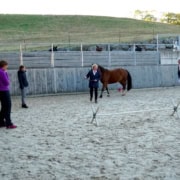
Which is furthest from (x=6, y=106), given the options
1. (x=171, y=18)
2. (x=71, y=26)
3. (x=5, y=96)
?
(x=171, y=18)

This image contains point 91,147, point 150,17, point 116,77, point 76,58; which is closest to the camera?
point 91,147

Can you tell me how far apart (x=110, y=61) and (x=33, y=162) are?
18001mm

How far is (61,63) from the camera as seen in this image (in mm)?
23250

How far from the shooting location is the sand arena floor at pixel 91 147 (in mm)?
6282

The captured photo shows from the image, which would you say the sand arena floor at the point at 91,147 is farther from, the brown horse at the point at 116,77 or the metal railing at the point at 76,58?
the metal railing at the point at 76,58

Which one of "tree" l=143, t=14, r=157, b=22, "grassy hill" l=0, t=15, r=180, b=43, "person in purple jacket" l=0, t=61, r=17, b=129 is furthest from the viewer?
"tree" l=143, t=14, r=157, b=22

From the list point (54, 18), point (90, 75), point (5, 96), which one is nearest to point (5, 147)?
point (5, 96)

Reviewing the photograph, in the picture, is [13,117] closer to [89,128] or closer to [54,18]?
[89,128]

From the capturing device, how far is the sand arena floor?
20.6 feet

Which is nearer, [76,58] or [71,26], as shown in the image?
[76,58]

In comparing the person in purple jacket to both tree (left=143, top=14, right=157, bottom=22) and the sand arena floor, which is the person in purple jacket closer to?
the sand arena floor

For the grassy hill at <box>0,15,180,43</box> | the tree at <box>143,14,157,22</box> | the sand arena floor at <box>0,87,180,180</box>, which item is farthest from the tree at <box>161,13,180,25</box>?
the sand arena floor at <box>0,87,180,180</box>

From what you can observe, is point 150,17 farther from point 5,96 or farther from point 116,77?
point 5,96

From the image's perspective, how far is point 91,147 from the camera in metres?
8.02
